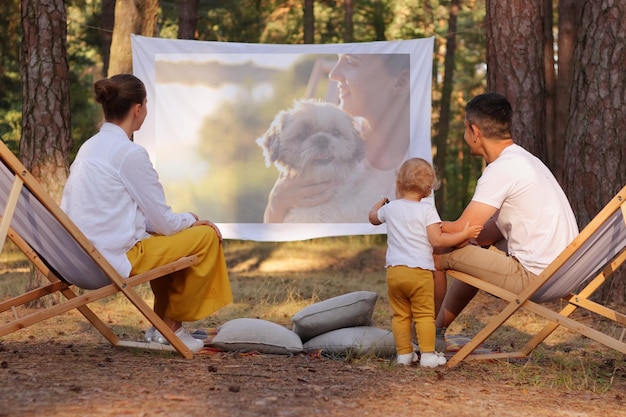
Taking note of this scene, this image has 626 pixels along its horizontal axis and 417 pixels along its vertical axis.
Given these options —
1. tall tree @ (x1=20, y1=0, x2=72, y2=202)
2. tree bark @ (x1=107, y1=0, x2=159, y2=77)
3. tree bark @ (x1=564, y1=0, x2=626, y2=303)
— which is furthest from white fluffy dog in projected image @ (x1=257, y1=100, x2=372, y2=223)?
tall tree @ (x1=20, y1=0, x2=72, y2=202)

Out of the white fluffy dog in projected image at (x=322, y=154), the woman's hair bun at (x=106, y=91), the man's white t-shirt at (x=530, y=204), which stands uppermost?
the woman's hair bun at (x=106, y=91)

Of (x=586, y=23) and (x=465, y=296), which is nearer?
(x=465, y=296)

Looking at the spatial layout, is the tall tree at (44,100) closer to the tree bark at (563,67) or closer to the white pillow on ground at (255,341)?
the white pillow on ground at (255,341)

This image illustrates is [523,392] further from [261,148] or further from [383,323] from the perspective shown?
[261,148]

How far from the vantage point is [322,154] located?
26.3ft

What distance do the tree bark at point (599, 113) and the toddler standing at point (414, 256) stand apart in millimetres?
2390

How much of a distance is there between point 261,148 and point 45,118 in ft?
7.21

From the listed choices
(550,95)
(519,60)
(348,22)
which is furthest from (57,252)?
(348,22)

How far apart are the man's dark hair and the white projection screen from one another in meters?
3.44

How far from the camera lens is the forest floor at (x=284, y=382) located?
328 cm

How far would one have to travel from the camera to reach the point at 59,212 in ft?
12.2

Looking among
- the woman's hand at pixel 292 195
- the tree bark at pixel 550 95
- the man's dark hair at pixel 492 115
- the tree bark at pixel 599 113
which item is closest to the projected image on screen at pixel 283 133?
the woman's hand at pixel 292 195

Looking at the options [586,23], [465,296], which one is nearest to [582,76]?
[586,23]

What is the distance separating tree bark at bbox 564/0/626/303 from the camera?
20.3 feet
